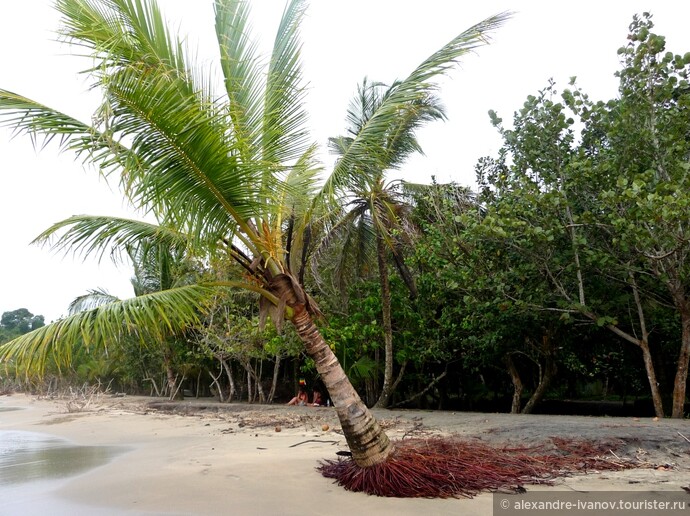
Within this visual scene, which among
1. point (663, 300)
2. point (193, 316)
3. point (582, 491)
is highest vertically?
point (663, 300)

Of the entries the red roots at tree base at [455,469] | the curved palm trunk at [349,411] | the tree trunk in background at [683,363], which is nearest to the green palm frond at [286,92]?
the curved palm trunk at [349,411]

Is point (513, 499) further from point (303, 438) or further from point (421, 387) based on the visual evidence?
point (421, 387)

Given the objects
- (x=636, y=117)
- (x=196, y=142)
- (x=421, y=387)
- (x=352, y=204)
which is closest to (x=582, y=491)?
(x=196, y=142)

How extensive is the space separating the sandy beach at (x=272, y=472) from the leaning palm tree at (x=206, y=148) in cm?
92

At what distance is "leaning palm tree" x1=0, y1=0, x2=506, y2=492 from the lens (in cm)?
488

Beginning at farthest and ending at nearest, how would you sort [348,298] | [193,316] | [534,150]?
[348,298] < [534,150] < [193,316]

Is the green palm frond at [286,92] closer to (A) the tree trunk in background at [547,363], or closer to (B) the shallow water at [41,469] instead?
(B) the shallow water at [41,469]

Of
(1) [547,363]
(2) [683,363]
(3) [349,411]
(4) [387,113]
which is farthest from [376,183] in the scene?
(1) [547,363]

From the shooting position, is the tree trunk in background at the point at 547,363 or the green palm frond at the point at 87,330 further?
the tree trunk in background at the point at 547,363

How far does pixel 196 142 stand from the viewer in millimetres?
4941

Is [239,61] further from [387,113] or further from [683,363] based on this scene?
[683,363]

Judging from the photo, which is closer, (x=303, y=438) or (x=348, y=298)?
(x=303, y=438)

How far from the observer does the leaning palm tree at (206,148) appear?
488cm

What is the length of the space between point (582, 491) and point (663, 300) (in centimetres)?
780
